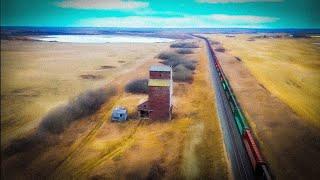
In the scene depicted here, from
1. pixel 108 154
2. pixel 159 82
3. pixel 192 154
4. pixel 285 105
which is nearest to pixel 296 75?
pixel 285 105

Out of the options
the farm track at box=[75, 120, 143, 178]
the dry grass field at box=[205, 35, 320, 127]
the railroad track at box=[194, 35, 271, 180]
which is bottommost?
the farm track at box=[75, 120, 143, 178]

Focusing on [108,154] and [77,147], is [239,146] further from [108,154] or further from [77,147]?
[77,147]

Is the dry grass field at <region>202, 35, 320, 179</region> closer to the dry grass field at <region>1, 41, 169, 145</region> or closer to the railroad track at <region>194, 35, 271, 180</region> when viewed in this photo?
the railroad track at <region>194, 35, 271, 180</region>

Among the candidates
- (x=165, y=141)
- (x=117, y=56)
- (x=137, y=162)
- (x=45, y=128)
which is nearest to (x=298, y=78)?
(x=165, y=141)

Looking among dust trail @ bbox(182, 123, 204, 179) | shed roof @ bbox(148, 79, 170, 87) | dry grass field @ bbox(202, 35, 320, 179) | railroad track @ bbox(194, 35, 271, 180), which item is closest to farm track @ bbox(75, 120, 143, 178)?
shed roof @ bbox(148, 79, 170, 87)

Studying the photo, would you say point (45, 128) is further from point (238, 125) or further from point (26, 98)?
point (238, 125)
